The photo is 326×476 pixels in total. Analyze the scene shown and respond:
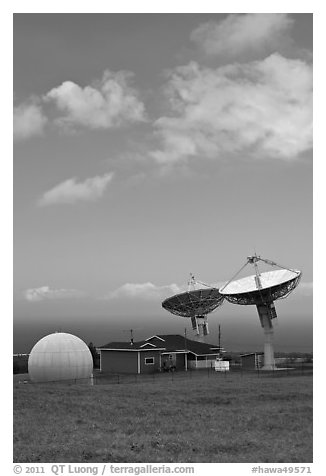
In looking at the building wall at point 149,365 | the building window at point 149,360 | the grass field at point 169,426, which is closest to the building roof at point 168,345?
the building wall at point 149,365

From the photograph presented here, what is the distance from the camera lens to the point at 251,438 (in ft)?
50.9

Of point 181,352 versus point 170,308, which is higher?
point 170,308

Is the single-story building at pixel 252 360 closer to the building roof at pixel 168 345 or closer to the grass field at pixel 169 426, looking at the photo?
the building roof at pixel 168 345

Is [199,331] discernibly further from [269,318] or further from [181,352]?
[269,318]

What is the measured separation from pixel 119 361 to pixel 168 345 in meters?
5.93

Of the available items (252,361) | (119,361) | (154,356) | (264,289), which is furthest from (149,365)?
(264,289)

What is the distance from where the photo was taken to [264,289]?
136 feet

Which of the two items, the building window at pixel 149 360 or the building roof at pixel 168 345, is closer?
the building window at pixel 149 360

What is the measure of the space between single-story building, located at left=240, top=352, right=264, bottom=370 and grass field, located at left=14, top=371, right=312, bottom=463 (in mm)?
23207

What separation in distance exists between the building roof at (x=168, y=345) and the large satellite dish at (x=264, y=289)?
9420 mm

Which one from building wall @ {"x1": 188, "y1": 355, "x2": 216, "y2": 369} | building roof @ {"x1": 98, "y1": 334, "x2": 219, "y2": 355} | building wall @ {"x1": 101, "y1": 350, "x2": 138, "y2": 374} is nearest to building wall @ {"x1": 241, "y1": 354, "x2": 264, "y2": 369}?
building wall @ {"x1": 188, "y1": 355, "x2": 216, "y2": 369}

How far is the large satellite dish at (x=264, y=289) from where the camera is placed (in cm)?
4123
